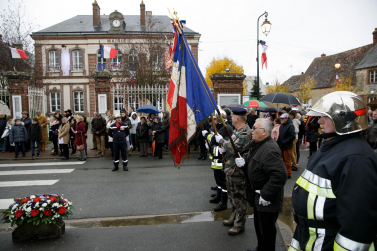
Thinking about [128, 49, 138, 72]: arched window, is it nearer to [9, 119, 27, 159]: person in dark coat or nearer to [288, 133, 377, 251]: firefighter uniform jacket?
[9, 119, 27, 159]: person in dark coat

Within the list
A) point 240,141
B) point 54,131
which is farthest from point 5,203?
point 54,131

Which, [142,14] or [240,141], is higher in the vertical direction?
[142,14]

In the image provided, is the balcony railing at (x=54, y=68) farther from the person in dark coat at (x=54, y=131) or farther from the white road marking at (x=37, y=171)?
the white road marking at (x=37, y=171)

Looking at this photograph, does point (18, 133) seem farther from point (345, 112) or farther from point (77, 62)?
point (77, 62)

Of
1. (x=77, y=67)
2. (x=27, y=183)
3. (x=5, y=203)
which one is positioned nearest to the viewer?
(x=5, y=203)

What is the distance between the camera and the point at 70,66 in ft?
102

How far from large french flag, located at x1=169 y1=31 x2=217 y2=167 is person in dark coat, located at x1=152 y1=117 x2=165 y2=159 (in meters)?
6.89

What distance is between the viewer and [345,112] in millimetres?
1880

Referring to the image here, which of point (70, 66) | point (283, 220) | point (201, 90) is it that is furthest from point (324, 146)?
point (70, 66)

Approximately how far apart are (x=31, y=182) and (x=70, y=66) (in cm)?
2721

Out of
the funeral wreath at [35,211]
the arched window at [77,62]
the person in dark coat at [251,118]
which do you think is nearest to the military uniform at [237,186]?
the funeral wreath at [35,211]

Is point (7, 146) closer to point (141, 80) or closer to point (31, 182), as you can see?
point (31, 182)

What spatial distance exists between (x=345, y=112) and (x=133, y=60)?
22.0 meters

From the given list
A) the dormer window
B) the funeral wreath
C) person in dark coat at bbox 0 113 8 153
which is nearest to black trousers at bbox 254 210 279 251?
the funeral wreath
